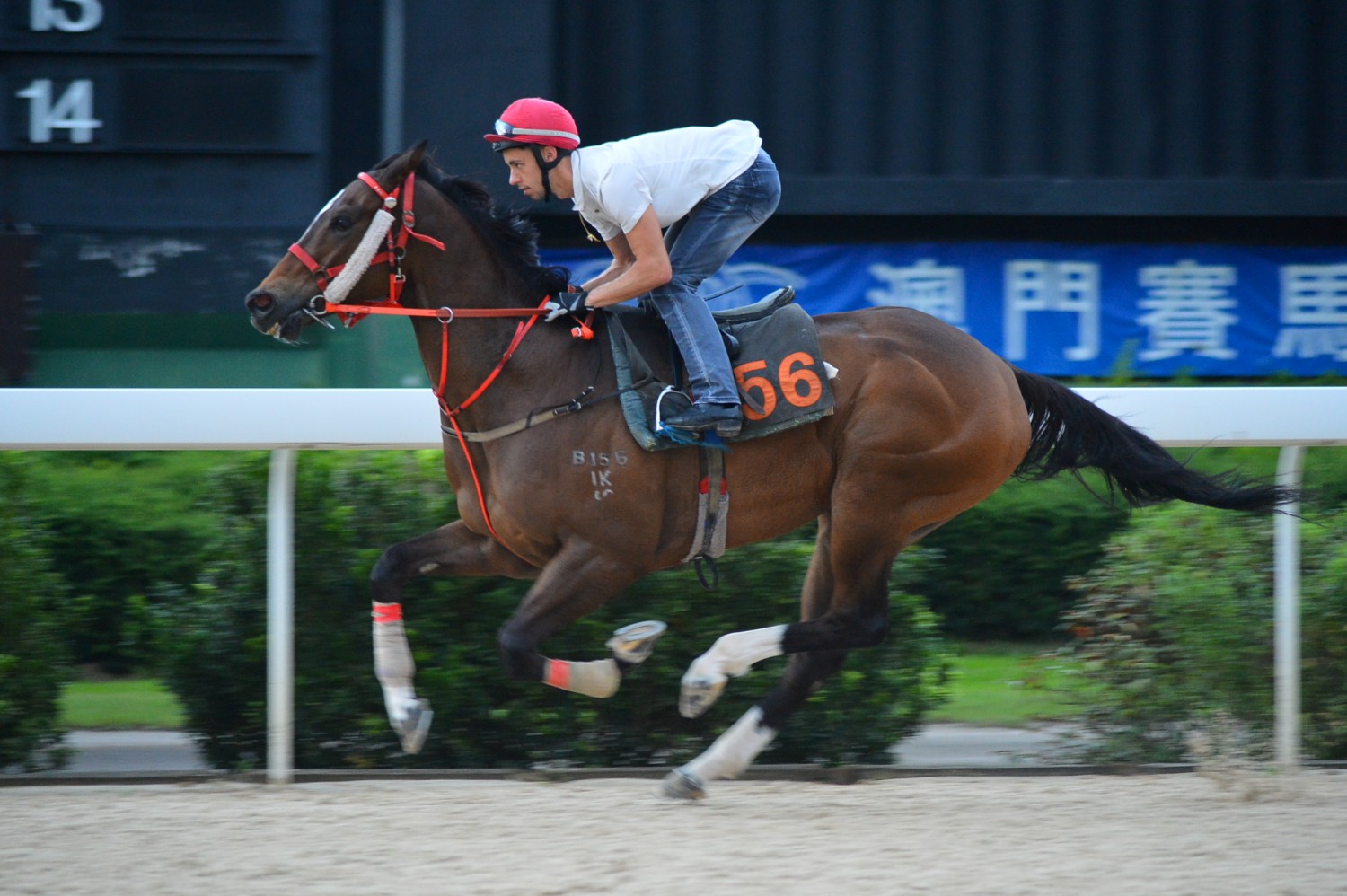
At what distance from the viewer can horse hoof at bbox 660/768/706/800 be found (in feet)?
13.2

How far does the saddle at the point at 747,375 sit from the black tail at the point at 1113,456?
2.72 feet

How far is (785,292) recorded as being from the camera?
169 inches

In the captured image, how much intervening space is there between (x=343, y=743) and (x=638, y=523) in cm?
136

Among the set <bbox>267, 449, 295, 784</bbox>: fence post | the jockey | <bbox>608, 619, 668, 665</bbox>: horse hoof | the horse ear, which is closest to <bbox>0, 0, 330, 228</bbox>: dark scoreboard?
<bbox>267, 449, 295, 784</bbox>: fence post

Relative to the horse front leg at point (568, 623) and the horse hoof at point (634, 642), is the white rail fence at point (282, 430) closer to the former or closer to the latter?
the horse front leg at point (568, 623)

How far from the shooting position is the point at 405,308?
4.05 meters

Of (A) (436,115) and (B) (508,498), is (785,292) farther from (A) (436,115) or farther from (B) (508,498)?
(A) (436,115)

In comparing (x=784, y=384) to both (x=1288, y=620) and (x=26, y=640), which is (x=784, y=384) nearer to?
(x=1288, y=620)

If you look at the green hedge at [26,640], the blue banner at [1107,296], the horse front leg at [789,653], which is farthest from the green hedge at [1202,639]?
the blue banner at [1107,296]

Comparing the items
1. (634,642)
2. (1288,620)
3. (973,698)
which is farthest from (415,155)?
(973,698)

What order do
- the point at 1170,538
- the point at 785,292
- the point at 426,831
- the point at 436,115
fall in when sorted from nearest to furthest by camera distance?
the point at 426,831
the point at 785,292
the point at 1170,538
the point at 436,115

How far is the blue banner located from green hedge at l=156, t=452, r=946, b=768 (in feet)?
21.2

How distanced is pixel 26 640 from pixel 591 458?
2.01 metres

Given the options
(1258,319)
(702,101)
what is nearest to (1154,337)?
(1258,319)
